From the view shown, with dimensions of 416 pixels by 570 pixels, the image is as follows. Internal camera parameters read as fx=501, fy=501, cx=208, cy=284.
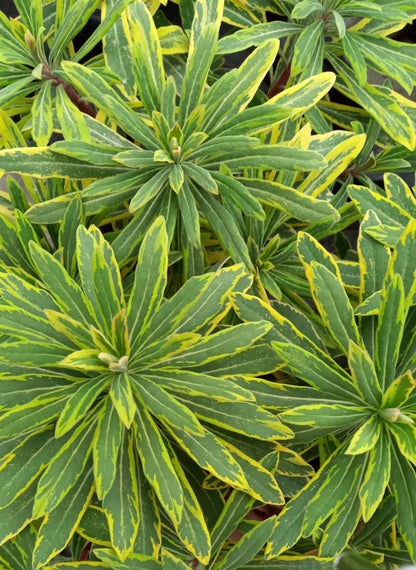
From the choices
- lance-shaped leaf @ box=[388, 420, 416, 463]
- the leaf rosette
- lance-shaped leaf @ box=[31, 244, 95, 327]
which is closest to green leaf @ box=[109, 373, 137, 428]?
the leaf rosette

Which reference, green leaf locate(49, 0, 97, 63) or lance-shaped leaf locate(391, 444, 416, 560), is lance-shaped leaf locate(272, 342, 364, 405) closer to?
lance-shaped leaf locate(391, 444, 416, 560)

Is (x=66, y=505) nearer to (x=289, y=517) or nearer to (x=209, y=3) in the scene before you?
(x=289, y=517)

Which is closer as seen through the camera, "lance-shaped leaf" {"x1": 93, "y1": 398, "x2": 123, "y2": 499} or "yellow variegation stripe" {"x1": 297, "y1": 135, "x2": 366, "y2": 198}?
"lance-shaped leaf" {"x1": 93, "y1": 398, "x2": 123, "y2": 499}

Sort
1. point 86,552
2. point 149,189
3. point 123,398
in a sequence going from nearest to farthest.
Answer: point 123,398
point 149,189
point 86,552

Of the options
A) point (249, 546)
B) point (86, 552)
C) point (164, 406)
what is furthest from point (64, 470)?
point (86, 552)

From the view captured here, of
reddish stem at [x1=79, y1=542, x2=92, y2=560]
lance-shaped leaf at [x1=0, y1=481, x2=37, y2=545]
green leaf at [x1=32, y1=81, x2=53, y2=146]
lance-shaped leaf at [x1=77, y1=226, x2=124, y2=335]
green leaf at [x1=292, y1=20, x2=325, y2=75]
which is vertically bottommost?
reddish stem at [x1=79, y1=542, x2=92, y2=560]

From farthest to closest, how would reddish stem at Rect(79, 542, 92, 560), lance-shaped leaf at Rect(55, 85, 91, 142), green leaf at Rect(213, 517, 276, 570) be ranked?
reddish stem at Rect(79, 542, 92, 560), lance-shaped leaf at Rect(55, 85, 91, 142), green leaf at Rect(213, 517, 276, 570)

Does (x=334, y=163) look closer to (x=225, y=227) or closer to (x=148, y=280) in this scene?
(x=225, y=227)

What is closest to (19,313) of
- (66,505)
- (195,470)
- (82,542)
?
(66,505)
